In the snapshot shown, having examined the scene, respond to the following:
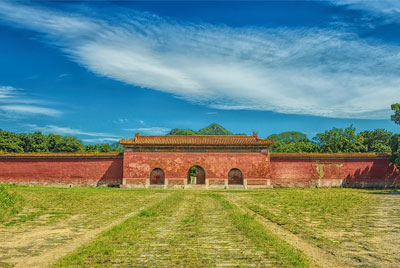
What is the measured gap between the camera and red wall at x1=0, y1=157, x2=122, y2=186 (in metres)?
26.5

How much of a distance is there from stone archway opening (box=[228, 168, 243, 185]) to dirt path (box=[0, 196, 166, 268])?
20525mm

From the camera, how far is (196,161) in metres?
27.3

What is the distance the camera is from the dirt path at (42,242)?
4.88 m

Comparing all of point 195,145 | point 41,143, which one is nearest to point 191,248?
point 195,145

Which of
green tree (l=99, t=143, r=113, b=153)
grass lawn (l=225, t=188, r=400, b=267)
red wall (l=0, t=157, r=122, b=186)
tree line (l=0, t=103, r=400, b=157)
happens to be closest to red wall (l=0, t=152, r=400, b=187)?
red wall (l=0, t=157, r=122, b=186)

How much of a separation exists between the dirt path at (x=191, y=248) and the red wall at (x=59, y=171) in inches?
807

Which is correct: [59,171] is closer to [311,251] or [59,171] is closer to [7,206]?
[7,206]

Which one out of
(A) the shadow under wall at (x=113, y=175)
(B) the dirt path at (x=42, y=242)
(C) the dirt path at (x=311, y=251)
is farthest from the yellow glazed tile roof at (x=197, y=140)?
(C) the dirt path at (x=311, y=251)

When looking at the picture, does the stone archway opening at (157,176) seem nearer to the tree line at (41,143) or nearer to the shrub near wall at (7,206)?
the shrub near wall at (7,206)

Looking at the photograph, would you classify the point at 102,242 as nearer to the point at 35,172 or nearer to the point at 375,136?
the point at 35,172

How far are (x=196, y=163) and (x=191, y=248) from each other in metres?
21.9

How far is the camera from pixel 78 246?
18.7 ft

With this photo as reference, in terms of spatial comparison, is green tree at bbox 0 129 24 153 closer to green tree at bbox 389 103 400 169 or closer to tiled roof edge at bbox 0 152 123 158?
tiled roof edge at bbox 0 152 123 158

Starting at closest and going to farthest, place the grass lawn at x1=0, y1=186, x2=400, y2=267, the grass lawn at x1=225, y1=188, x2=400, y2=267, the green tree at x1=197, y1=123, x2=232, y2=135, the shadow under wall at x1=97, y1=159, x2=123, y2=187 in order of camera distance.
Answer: the grass lawn at x1=0, y1=186, x2=400, y2=267 < the grass lawn at x1=225, y1=188, x2=400, y2=267 < the shadow under wall at x1=97, y1=159, x2=123, y2=187 < the green tree at x1=197, y1=123, x2=232, y2=135
